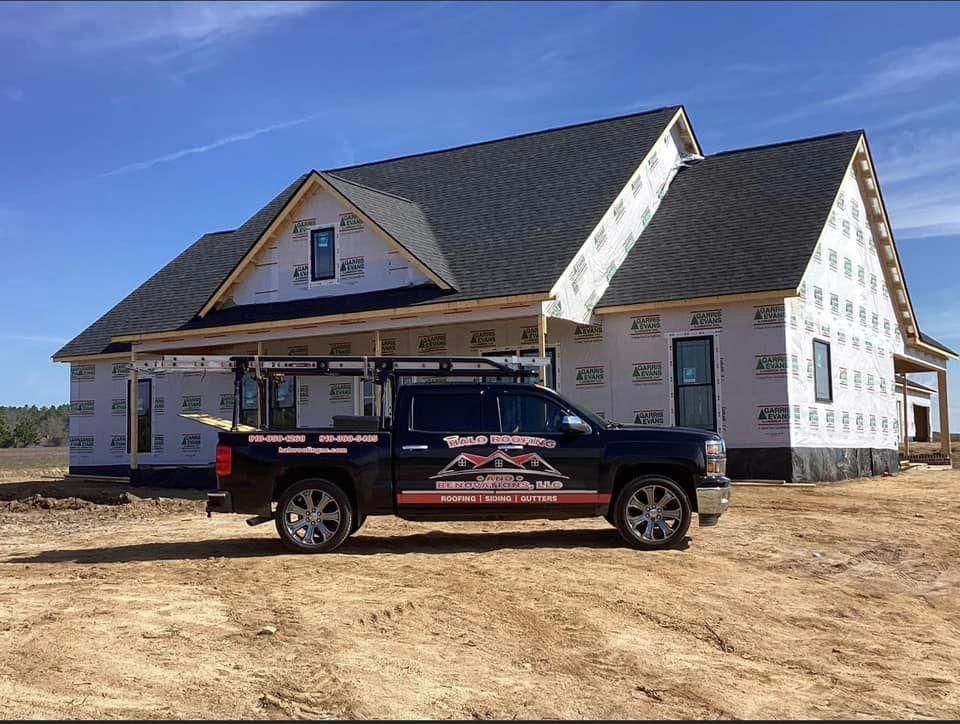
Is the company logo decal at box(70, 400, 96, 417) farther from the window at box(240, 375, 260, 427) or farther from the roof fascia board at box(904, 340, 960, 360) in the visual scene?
the roof fascia board at box(904, 340, 960, 360)

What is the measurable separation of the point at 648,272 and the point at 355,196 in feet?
23.0

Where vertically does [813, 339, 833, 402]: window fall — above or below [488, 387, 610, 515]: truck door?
above

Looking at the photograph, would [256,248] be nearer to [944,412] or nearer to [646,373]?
[646,373]

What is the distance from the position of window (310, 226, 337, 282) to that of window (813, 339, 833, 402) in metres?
11.0

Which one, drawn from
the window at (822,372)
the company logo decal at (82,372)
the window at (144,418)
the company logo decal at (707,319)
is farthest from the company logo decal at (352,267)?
the window at (822,372)

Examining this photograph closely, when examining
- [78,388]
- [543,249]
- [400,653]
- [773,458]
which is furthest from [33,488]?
[400,653]

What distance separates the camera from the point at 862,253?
25.0m

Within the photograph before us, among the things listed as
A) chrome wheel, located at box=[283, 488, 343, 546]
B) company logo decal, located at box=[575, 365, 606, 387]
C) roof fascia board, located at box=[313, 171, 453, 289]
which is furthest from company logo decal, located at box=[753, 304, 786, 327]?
chrome wheel, located at box=[283, 488, 343, 546]

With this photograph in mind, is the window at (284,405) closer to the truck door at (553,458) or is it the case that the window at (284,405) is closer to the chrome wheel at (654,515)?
the truck door at (553,458)

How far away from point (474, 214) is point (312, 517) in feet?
45.8

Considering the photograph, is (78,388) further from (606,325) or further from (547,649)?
(547,649)

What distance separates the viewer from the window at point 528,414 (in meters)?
11.8

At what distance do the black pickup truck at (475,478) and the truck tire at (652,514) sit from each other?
0.04 ft

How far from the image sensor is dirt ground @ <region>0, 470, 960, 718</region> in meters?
6.34
